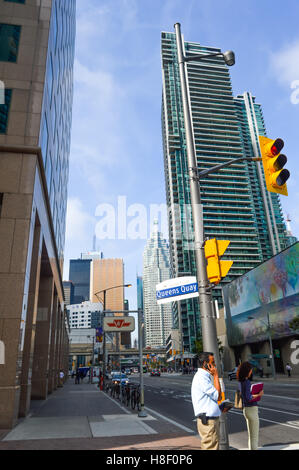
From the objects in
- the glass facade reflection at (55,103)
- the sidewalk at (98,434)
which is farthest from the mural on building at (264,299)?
the sidewalk at (98,434)

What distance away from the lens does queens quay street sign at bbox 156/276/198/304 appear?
7.32m

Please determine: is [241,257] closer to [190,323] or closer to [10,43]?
[190,323]

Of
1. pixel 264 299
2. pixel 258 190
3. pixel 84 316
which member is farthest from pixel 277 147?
pixel 84 316

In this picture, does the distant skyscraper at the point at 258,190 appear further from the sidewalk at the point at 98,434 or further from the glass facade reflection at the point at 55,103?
the sidewalk at the point at 98,434

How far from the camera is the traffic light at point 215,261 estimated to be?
6.93 meters

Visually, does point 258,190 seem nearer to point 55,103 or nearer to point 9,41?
point 55,103

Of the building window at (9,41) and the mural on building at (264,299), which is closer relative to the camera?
the building window at (9,41)

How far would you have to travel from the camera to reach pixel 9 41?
1558 centimetres

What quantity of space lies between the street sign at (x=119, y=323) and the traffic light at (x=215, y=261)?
9.84 metres

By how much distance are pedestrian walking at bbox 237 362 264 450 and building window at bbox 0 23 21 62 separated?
631 inches

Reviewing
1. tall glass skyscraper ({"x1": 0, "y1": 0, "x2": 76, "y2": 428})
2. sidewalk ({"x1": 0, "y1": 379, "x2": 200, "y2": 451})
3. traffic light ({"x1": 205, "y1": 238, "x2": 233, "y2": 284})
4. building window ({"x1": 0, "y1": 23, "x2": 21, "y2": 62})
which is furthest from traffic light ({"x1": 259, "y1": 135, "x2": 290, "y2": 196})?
building window ({"x1": 0, "y1": 23, "x2": 21, "y2": 62})

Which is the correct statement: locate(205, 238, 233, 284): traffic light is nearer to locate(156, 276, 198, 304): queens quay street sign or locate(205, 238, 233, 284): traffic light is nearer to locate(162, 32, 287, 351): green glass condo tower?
locate(156, 276, 198, 304): queens quay street sign
